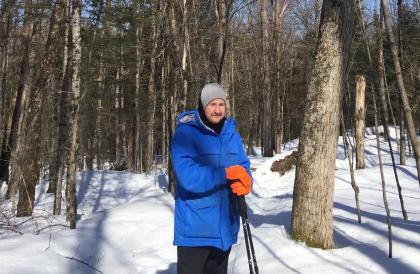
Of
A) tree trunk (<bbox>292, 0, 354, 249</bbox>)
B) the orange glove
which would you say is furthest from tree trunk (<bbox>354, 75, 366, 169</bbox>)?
the orange glove

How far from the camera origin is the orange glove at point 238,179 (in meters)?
2.88

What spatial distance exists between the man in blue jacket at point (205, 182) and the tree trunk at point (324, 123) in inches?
103

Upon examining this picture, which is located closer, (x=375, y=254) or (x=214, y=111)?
(x=214, y=111)

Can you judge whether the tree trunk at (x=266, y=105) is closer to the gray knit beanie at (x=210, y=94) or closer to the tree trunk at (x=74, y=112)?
the tree trunk at (x=74, y=112)

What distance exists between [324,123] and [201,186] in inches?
119

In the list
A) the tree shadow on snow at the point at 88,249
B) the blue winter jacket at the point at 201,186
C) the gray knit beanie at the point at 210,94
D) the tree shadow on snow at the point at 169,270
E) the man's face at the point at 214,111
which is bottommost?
the tree shadow on snow at the point at 169,270

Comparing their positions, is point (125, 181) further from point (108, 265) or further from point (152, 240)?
point (108, 265)

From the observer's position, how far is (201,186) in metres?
2.87

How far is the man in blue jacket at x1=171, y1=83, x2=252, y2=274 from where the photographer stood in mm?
2888

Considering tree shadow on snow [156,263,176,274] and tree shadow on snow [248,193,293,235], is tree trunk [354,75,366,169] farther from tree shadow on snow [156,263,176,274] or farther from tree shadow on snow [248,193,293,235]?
tree shadow on snow [156,263,176,274]

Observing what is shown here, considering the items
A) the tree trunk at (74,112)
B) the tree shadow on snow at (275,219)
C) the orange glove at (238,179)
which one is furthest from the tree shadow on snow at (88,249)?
the orange glove at (238,179)

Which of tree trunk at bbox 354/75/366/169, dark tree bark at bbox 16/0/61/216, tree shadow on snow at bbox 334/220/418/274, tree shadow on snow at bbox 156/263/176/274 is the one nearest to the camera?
tree shadow on snow at bbox 334/220/418/274

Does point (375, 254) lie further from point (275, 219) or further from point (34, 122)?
point (34, 122)

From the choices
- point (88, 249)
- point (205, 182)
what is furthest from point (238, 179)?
point (88, 249)
